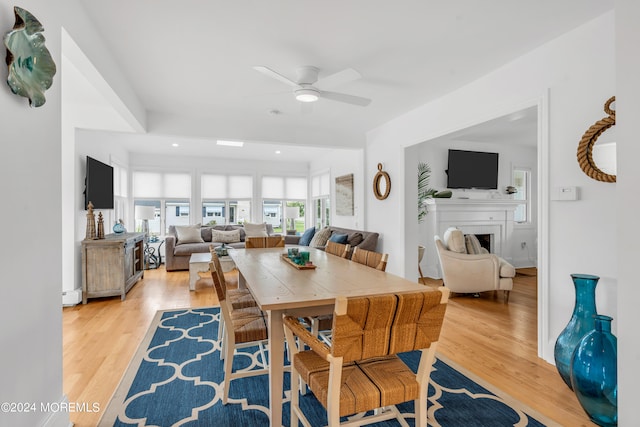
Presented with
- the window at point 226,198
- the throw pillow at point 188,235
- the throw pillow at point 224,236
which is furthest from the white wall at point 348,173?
the throw pillow at point 188,235

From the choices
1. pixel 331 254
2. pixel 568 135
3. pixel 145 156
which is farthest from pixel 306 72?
pixel 145 156

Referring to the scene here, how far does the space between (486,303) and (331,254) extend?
2.38m

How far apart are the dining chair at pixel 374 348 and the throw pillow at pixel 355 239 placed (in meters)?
3.59

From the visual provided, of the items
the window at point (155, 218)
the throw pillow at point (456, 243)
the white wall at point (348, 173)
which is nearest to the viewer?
the throw pillow at point (456, 243)

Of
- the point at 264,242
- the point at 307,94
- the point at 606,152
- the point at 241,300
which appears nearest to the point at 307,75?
the point at 307,94

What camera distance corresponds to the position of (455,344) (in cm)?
287

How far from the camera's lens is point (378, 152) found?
5062 millimetres

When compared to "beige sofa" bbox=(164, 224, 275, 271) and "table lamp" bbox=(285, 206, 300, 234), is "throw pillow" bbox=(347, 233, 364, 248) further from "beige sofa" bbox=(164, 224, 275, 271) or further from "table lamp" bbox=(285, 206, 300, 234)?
"table lamp" bbox=(285, 206, 300, 234)

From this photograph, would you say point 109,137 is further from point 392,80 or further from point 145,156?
point 392,80

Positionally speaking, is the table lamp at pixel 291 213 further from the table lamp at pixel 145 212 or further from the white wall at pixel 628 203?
the white wall at pixel 628 203

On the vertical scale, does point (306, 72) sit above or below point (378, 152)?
above

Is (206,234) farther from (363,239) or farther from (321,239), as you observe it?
(363,239)

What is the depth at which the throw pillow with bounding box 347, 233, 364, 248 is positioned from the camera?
505 cm

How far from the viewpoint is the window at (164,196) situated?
7406 millimetres
